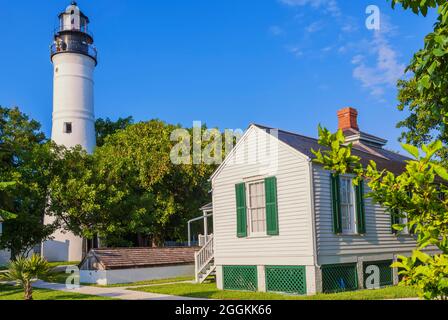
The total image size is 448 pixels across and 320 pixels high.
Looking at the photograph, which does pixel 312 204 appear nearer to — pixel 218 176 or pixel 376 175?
pixel 218 176

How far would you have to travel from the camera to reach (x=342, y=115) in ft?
81.7

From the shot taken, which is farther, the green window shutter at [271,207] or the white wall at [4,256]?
the white wall at [4,256]

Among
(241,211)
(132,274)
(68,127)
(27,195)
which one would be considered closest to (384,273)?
(241,211)

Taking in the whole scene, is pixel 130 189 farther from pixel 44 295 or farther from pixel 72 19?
pixel 72 19

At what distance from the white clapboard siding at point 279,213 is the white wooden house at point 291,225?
0.03m

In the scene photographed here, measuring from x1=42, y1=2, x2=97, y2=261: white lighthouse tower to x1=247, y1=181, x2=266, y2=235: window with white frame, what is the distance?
23.3m

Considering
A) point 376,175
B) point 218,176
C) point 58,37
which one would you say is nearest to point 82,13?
point 58,37

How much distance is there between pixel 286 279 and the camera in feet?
52.0

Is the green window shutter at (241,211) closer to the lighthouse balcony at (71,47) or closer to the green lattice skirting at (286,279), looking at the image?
the green lattice skirting at (286,279)

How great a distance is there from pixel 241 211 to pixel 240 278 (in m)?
2.37

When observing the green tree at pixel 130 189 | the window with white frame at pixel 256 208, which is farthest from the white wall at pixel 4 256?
the window with white frame at pixel 256 208

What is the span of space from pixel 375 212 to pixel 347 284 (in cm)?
291

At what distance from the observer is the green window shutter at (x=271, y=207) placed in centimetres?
1609

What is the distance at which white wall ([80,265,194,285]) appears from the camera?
21594mm
